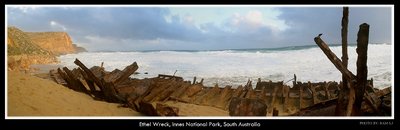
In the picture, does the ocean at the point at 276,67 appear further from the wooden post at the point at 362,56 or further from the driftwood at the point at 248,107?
the wooden post at the point at 362,56

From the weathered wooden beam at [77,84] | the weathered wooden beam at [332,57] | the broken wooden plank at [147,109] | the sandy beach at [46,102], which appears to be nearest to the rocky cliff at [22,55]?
the weathered wooden beam at [77,84]

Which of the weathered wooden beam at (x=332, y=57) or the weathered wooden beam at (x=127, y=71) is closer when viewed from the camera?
the weathered wooden beam at (x=332, y=57)

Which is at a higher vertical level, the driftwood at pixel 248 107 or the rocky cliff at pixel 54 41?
the rocky cliff at pixel 54 41

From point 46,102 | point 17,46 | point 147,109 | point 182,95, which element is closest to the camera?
point 46,102

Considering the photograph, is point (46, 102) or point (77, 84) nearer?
point (46, 102)

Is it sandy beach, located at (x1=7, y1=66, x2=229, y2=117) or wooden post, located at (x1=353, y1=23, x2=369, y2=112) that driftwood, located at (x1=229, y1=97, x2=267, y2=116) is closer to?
wooden post, located at (x1=353, y1=23, x2=369, y2=112)

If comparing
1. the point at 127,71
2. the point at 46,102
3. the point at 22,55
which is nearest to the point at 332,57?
the point at 46,102

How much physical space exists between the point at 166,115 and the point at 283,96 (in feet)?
18.4

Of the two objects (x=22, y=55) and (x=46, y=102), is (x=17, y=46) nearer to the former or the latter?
(x=22, y=55)

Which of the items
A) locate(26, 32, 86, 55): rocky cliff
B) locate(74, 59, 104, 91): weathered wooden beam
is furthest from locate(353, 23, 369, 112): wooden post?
locate(26, 32, 86, 55): rocky cliff
